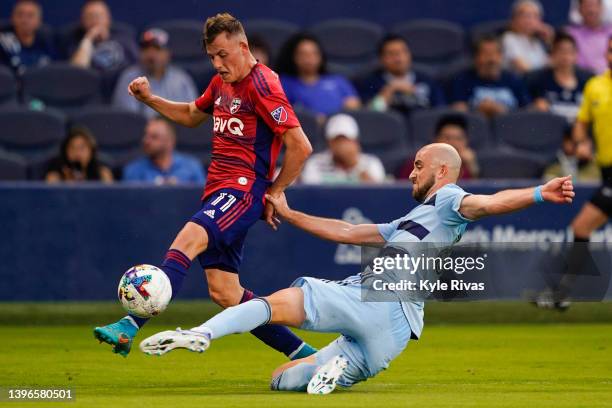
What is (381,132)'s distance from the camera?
48.7 ft

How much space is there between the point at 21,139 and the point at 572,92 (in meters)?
6.33

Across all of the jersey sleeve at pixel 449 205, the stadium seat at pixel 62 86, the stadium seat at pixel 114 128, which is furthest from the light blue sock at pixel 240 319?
the stadium seat at pixel 62 86

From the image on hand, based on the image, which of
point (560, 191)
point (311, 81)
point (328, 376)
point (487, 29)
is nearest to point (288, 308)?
point (328, 376)

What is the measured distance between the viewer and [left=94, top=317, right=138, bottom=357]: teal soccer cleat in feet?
25.2

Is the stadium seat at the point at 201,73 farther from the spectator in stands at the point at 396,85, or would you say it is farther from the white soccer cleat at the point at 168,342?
the white soccer cleat at the point at 168,342

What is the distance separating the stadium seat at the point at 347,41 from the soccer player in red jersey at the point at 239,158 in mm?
7737

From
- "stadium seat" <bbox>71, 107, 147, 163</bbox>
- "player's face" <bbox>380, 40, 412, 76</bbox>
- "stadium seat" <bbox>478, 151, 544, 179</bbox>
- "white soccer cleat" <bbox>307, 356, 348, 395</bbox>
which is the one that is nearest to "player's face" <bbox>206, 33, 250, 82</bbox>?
"white soccer cleat" <bbox>307, 356, 348, 395</bbox>

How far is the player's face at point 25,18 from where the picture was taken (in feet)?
49.4

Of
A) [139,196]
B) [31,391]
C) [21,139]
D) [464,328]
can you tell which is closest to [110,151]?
[21,139]

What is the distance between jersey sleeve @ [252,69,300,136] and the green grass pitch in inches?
64.2

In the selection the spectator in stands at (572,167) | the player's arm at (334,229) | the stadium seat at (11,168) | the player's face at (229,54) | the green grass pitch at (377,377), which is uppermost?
the player's face at (229,54)

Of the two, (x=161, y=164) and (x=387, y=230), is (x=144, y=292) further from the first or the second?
(x=161, y=164)

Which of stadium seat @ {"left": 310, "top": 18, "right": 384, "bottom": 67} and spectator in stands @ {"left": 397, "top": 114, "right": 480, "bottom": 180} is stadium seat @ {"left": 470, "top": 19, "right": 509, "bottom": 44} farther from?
spectator in stands @ {"left": 397, "top": 114, "right": 480, "bottom": 180}

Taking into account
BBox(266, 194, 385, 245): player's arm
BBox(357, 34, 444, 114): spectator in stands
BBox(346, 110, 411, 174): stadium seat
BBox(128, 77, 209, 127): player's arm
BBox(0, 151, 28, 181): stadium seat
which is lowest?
BBox(0, 151, 28, 181): stadium seat
